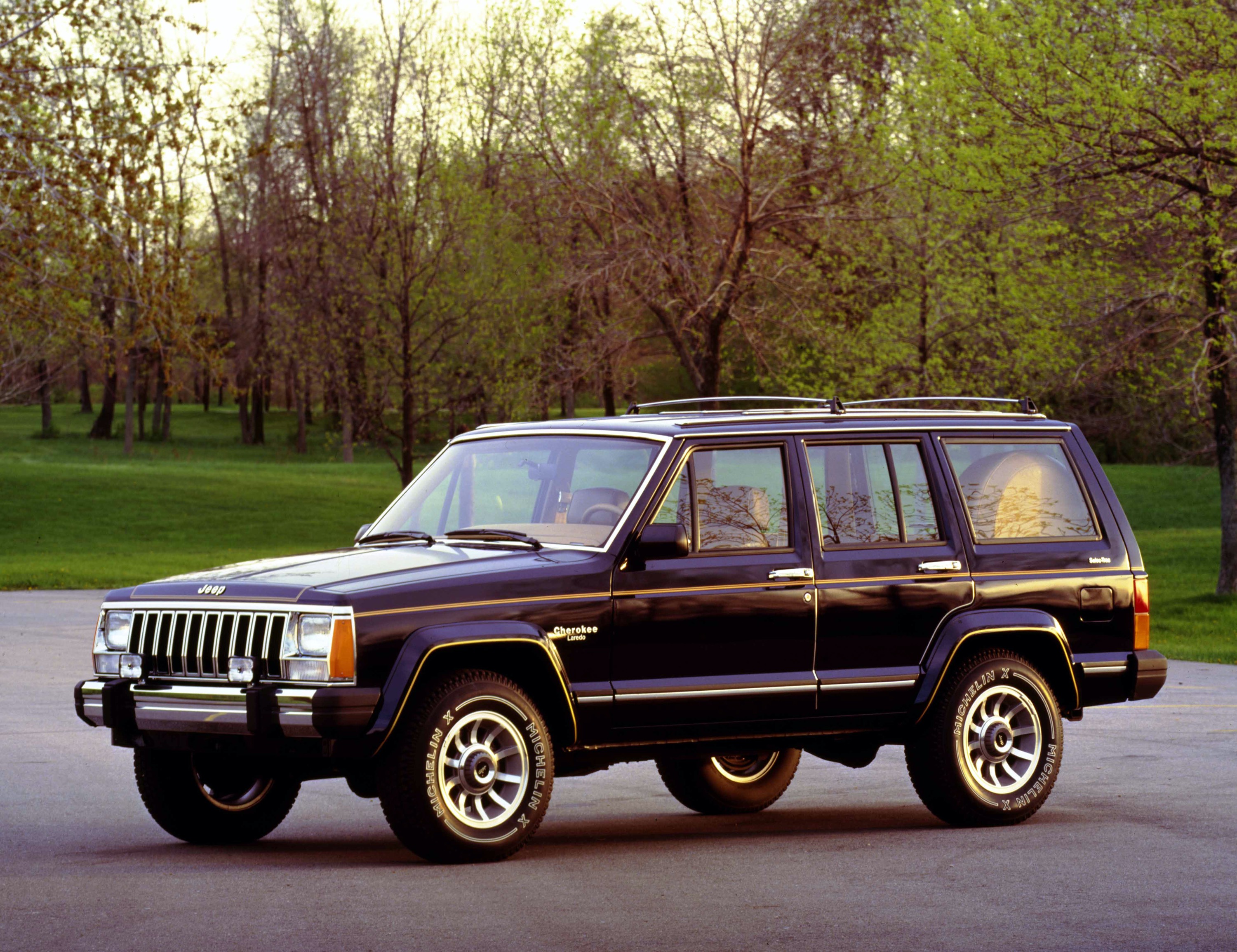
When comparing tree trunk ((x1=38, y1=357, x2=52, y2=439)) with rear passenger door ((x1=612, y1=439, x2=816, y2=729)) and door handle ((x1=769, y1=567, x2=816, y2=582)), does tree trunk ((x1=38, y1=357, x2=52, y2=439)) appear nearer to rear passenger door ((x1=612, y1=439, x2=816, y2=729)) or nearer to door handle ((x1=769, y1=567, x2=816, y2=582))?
rear passenger door ((x1=612, y1=439, x2=816, y2=729))

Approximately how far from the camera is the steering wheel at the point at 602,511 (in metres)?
8.41

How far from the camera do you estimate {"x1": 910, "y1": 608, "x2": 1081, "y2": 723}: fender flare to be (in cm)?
895

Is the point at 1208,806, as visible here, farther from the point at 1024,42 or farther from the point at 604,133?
the point at 604,133

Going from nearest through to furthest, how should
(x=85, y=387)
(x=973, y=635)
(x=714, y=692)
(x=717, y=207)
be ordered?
(x=714, y=692), (x=973, y=635), (x=717, y=207), (x=85, y=387)

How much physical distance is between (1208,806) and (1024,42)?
50.8 ft

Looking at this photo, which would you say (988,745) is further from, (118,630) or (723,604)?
(118,630)

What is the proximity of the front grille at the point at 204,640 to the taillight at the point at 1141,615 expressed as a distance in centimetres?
452

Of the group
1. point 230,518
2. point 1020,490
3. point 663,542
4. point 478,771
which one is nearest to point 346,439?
point 230,518

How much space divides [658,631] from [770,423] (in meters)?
1.29

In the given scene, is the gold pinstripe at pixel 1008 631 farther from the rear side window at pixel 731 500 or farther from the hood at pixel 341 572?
the hood at pixel 341 572

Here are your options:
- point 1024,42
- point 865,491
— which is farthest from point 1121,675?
point 1024,42

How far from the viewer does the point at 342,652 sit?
752cm

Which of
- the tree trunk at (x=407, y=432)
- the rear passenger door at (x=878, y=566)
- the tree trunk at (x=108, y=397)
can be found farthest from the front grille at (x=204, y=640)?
the tree trunk at (x=108, y=397)

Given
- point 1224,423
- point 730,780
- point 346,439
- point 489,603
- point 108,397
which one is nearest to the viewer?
point 489,603
